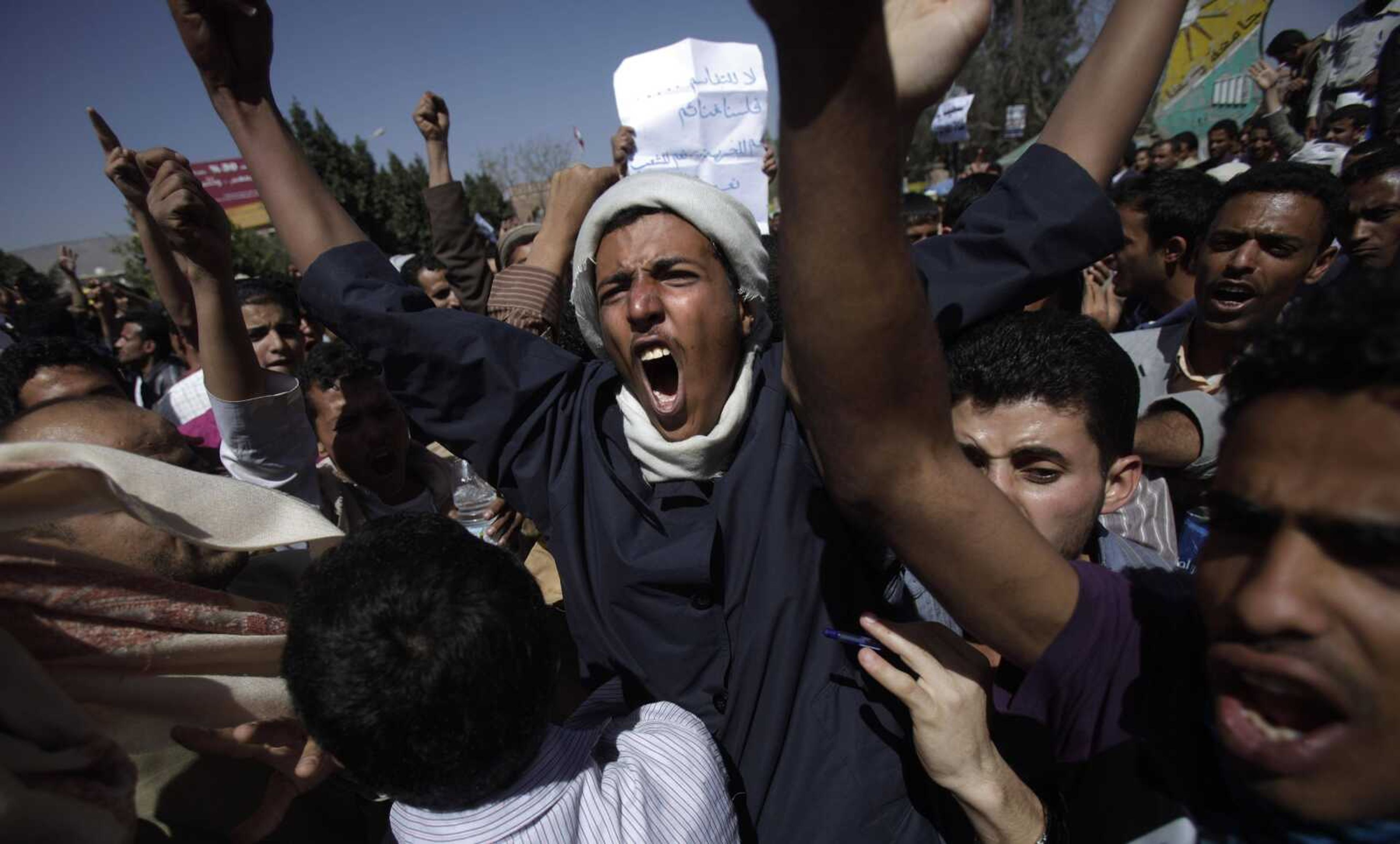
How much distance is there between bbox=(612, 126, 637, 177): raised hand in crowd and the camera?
3.53m

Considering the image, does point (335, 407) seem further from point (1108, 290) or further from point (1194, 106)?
point (1194, 106)

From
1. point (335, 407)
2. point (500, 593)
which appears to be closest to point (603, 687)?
point (500, 593)

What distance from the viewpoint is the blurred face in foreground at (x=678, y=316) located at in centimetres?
149

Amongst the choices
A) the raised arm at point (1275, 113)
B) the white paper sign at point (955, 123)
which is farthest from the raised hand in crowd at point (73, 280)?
the raised arm at point (1275, 113)

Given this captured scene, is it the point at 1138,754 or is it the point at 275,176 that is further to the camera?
the point at 275,176

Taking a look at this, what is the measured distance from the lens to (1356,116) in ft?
20.4

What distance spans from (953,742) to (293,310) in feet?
12.7

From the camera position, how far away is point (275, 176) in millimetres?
1578

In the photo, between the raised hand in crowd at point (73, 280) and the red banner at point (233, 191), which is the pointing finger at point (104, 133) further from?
the red banner at point (233, 191)

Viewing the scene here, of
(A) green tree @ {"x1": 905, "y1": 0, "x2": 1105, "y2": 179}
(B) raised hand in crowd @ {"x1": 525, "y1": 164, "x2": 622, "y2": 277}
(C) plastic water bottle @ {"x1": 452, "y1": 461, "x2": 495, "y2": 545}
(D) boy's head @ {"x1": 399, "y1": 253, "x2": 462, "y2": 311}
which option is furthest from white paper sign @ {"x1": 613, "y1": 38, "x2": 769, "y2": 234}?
(A) green tree @ {"x1": 905, "y1": 0, "x2": 1105, "y2": 179}

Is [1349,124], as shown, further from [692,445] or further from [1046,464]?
[692,445]

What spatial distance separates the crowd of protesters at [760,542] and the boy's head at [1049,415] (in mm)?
11

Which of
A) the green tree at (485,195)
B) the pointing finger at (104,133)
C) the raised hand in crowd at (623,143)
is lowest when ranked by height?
the green tree at (485,195)

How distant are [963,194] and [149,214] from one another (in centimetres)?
447
